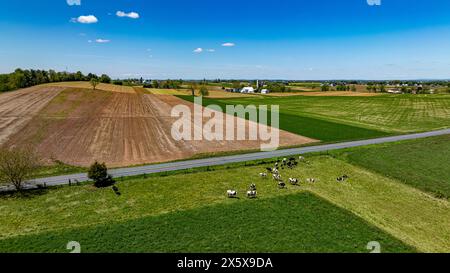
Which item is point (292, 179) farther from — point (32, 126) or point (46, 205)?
point (32, 126)

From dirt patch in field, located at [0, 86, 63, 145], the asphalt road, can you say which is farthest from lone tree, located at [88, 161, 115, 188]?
dirt patch in field, located at [0, 86, 63, 145]

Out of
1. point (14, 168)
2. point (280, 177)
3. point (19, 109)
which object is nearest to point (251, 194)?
point (280, 177)

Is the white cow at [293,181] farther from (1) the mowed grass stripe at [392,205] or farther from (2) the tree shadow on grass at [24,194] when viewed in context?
(2) the tree shadow on grass at [24,194]

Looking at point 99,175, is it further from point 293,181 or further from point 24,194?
point 293,181

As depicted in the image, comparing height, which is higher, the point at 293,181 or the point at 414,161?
the point at 414,161

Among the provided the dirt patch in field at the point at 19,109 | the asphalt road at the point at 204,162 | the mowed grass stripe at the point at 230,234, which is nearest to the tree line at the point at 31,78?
the dirt patch in field at the point at 19,109

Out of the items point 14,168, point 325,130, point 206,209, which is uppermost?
point 14,168
